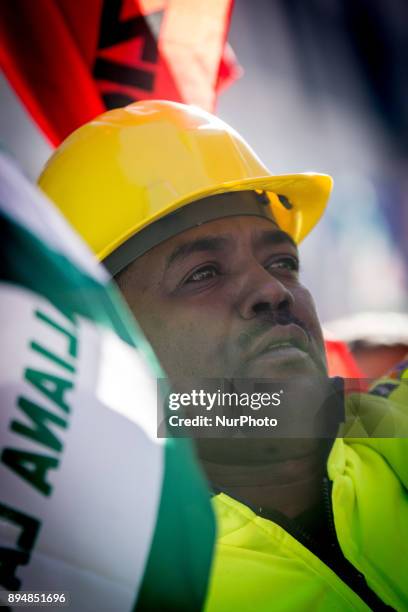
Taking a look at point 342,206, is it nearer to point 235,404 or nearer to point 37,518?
point 235,404

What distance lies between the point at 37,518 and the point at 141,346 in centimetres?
24

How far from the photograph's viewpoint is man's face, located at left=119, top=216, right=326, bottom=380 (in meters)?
1.44

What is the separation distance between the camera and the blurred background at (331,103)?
4.23 meters

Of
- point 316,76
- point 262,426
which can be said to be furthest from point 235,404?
point 316,76

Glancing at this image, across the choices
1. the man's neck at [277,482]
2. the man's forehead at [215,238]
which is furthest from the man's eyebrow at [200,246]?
the man's neck at [277,482]

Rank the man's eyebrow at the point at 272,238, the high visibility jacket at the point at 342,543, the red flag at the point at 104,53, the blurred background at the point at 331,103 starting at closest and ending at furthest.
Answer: the high visibility jacket at the point at 342,543 < the man's eyebrow at the point at 272,238 < the red flag at the point at 104,53 < the blurred background at the point at 331,103

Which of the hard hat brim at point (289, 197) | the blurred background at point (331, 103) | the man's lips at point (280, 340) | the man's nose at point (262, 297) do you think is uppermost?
the blurred background at point (331, 103)

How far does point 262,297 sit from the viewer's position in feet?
4.92

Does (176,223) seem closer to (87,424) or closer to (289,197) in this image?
(289,197)

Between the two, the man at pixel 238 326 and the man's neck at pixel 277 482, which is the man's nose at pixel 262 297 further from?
the man's neck at pixel 277 482

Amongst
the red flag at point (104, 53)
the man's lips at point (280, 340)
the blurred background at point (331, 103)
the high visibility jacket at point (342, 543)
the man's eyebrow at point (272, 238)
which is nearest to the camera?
the high visibility jacket at point (342, 543)

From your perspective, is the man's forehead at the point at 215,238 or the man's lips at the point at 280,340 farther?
the man's forehead at the point at 215,238

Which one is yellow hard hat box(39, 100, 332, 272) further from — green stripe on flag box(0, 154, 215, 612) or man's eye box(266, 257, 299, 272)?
green stripe on flag box(0, 154, 215, 612)

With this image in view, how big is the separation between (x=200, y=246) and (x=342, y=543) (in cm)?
78
